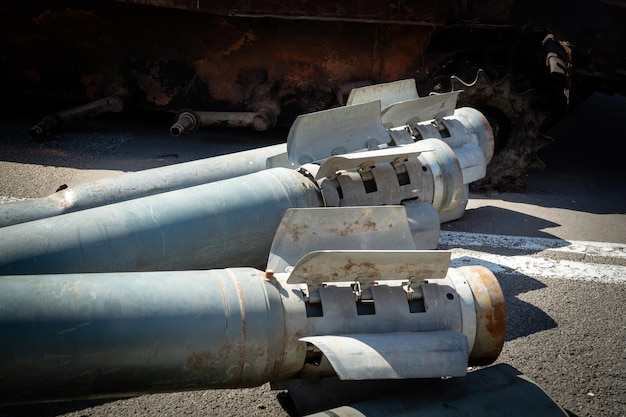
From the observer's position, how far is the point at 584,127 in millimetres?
8500

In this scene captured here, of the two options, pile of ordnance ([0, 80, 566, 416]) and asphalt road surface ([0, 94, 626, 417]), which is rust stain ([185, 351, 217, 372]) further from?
asphalt road surface ([0, 94, 626, 417])

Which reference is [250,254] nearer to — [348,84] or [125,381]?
[125,381]

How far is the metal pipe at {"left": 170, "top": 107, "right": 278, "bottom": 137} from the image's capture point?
6637mm

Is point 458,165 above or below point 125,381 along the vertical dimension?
above

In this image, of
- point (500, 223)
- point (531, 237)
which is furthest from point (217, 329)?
point (500, 223)

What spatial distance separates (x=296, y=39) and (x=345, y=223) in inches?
152

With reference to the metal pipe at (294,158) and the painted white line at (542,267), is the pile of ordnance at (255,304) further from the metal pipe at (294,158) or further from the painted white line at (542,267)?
the painted white line at (542,267)

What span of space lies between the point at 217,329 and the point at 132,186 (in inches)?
69.8

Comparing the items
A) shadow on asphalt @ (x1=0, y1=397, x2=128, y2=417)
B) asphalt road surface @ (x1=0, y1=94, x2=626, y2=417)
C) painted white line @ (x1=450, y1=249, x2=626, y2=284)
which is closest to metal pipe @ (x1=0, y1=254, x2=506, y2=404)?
asphalt road surface @ (x1=0, y1=94, x2=626, y2=417)

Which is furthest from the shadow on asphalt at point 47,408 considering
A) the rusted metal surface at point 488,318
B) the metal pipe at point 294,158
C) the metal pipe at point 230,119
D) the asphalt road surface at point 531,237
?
the metal pipe at point 230,119

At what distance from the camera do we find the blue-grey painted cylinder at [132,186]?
3.80 m

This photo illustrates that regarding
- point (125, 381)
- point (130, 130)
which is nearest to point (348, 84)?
point (130, 130)

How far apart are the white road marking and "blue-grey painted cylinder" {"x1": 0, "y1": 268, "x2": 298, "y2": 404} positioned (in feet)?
6.86

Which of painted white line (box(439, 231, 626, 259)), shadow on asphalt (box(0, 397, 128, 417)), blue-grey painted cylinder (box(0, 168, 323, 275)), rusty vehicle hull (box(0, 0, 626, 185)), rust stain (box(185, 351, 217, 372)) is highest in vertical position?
rusty vehicle hull (box(0, 0, 626, 185))
